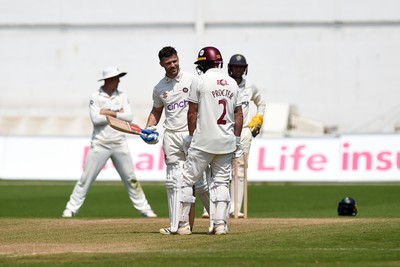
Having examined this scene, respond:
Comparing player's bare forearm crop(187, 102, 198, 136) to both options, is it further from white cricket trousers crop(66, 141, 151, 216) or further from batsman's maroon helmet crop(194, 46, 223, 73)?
white cricket trousers crop(66, 141, 151, 216)

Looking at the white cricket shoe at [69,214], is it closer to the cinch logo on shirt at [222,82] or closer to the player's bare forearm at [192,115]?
the player's bare forearm at [192,115]

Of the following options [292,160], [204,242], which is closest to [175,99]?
[204,242]

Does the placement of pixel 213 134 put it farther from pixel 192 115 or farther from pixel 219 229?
pixel 219 229

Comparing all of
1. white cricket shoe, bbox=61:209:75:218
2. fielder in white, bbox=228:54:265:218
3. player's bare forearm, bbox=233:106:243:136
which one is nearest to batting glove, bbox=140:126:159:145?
player's bare forearm, bbox=233:106:243:136

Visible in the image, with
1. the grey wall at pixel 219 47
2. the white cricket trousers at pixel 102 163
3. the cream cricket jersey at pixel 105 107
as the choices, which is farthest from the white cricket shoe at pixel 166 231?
the grey wall at pixel 219 47

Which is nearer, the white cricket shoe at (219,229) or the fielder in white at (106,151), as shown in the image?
the white cricket shoe at (219,229)

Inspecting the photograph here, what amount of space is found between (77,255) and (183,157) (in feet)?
9.70

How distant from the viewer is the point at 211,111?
1320 cm

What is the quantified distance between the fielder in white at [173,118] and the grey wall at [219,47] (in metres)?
27.1

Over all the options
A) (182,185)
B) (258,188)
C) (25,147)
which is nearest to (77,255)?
(182,185)

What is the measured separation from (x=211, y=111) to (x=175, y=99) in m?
1.00

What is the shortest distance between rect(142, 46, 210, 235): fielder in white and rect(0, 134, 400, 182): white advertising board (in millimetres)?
14906

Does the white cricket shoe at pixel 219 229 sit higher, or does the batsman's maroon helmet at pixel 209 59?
the batsman's maroon helmet at pixel 209 59

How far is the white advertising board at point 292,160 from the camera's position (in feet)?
94.7
